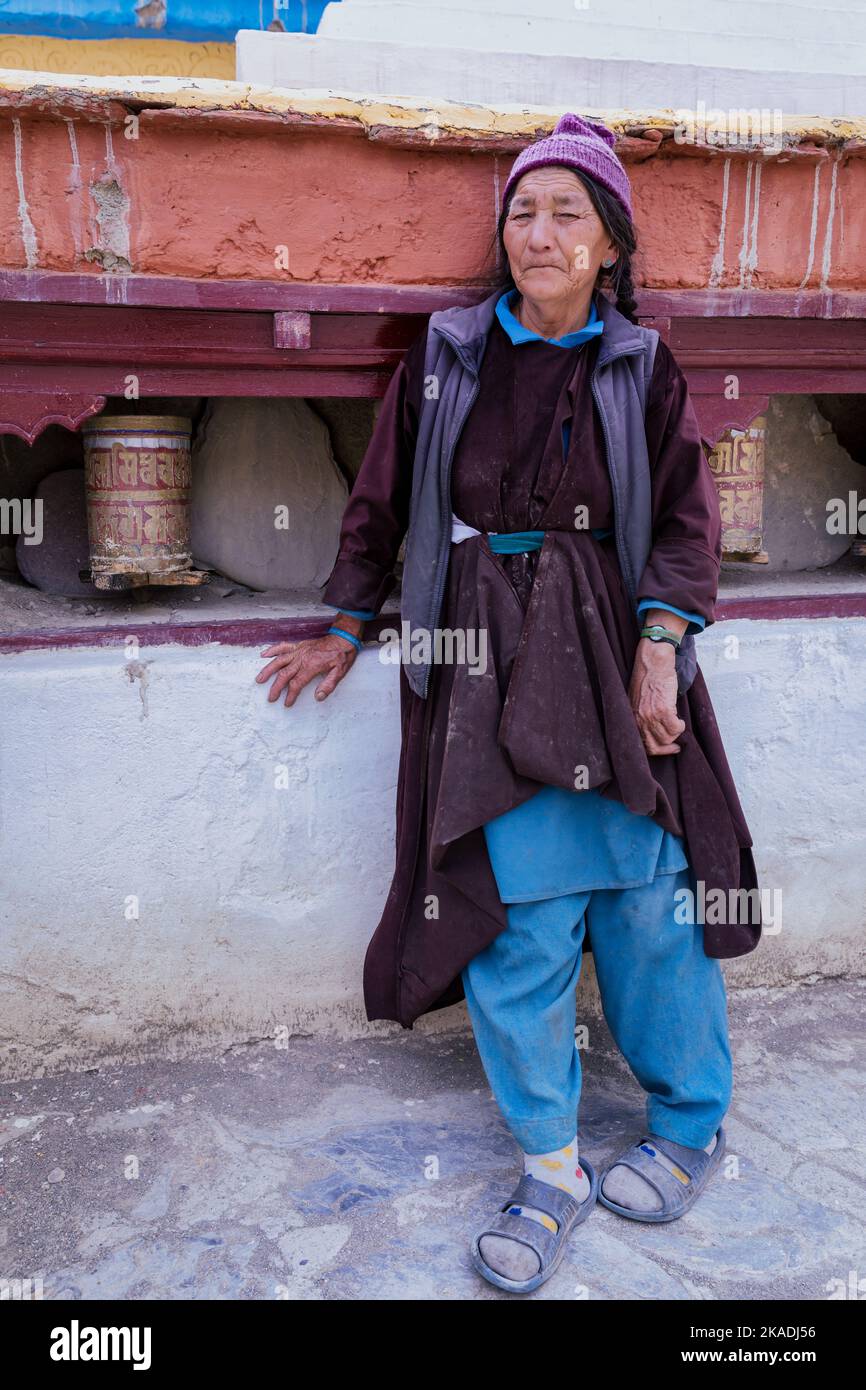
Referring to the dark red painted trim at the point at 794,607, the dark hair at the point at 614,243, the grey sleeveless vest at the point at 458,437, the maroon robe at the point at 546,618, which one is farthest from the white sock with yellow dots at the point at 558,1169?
the dark hair at the point at 614,243

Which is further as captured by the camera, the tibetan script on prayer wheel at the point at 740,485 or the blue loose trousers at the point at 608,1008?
the tibetan script on prayer wheel at the point at 740,485

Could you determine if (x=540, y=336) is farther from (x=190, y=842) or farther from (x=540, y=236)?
(x=190, y=842)

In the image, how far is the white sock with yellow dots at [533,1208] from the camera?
2.00 metres

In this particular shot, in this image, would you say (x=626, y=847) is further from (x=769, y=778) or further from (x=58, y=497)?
(x=58, y=497)

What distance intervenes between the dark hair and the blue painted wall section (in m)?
2.38

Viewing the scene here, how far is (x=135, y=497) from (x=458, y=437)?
0.89 meters

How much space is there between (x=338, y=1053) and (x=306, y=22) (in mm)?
3673

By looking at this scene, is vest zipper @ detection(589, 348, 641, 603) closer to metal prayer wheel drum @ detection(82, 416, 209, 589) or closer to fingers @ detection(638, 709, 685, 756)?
fingers @ detection(638, 709, 685, 756)

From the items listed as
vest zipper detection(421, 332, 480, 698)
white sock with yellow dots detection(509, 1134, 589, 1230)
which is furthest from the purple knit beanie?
white sock with yellow dots detection(509, 1134, 589, 1230)

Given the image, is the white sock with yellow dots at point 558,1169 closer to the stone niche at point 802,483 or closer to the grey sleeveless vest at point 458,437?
the grey sleeveless vest at point 458,437

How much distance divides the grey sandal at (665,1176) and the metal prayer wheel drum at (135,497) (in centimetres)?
167

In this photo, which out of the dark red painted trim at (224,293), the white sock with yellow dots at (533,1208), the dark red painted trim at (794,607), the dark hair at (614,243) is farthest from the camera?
the dark red painted trim at (794,607)

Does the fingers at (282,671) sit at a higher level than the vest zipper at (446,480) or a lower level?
lower

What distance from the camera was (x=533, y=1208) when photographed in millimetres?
2111
